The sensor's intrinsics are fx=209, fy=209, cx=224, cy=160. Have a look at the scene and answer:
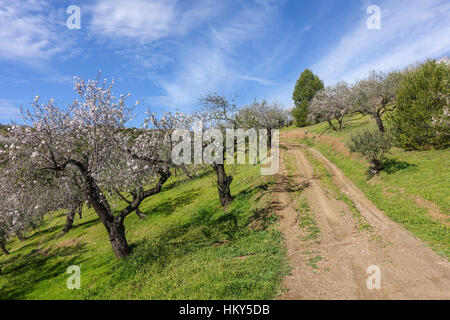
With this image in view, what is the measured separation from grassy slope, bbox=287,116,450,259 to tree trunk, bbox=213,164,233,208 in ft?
46.7

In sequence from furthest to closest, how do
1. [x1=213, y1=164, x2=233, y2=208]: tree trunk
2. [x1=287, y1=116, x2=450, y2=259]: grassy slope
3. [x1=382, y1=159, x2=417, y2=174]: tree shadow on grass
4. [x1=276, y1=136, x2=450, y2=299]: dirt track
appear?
[x1=213, y1=164, x2=233, y2=208]: tree trunk, [x1=382, y1=159, x2=417, y2=174]: tree shadow on grass, [x1=287, y1=116, x2=450, y2=259]: grassy slope, [x1=276, y1=136, x2=450, y2=299]: dirt track

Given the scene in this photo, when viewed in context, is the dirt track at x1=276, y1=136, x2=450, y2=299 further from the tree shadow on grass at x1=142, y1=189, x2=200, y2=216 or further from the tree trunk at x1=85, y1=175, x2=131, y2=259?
the tree shadow on grass at x1=142, y1=189, x2=200, y2=216

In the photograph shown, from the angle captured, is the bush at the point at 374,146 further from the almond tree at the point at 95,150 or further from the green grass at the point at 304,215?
the almond tree at the point at 95,150

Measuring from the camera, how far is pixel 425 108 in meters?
24.3

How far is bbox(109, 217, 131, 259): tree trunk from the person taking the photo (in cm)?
1761

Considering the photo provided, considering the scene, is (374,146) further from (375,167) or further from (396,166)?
(396,166)

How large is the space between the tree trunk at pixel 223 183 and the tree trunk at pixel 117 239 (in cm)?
1052

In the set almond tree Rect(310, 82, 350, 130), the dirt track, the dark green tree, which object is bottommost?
the dirt track

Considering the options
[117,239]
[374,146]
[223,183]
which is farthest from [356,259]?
[117,239]

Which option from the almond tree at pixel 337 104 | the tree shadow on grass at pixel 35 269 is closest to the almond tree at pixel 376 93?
the almond tree at pixel 337 104

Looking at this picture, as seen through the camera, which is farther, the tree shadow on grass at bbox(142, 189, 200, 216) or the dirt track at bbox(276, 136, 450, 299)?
the tree shadow on grass at bbox(142, 189, 200, 216)

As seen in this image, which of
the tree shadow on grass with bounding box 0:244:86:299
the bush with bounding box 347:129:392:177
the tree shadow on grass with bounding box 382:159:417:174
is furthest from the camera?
the bush with bounding box 347:129:392:177

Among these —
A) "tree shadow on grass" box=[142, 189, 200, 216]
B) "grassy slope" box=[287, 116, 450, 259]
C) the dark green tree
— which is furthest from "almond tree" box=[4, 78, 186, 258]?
the dark green tree

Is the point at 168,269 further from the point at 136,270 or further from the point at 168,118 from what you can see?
the point at 168,118
